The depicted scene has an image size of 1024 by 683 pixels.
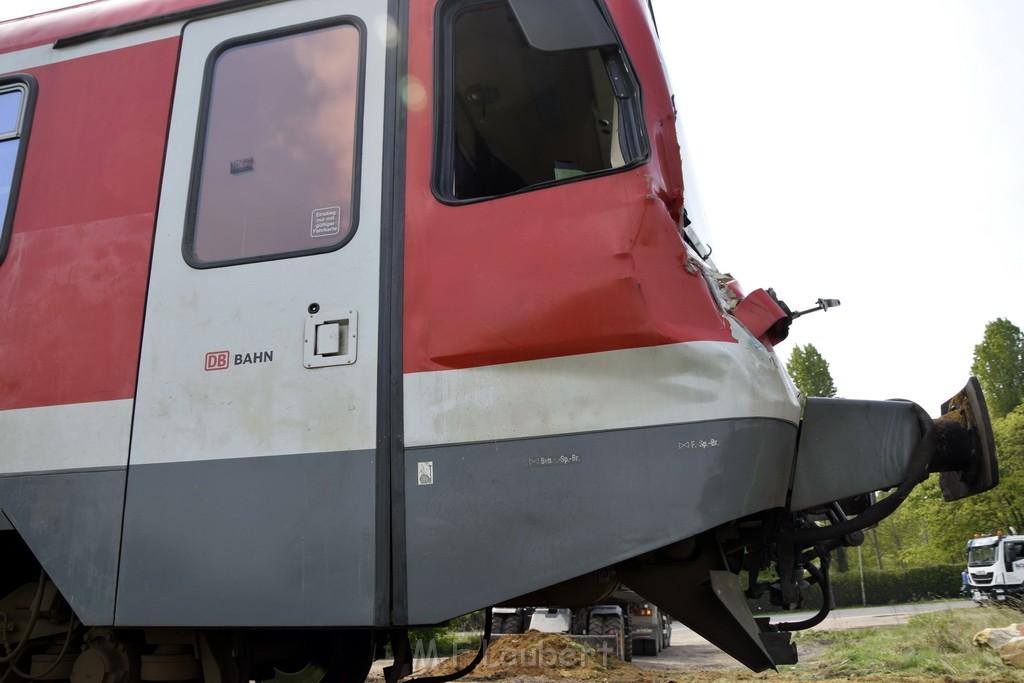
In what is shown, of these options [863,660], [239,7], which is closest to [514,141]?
[239,7]

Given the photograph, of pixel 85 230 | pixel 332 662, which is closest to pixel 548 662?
pixel 332 662

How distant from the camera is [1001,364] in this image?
44812 millimetres

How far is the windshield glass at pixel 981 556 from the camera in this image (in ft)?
93.0

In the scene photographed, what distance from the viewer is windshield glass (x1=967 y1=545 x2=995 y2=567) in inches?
1116

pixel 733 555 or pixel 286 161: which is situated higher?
pixel 286 161

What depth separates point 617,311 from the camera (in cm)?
273

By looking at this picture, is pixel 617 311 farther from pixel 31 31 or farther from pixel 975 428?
pixel 31 31

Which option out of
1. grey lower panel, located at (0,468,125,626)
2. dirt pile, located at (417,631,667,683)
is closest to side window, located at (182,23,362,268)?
grey lower panel, located at (0,468,125,626)

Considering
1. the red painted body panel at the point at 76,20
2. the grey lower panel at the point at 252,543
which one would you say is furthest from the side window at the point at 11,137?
the grey lower panel at the point at 252,543

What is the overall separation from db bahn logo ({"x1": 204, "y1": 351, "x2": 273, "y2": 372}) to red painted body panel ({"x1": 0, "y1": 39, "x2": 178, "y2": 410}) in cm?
33

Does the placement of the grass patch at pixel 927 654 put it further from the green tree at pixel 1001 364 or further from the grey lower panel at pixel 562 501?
the green tree at pixel 1001 364

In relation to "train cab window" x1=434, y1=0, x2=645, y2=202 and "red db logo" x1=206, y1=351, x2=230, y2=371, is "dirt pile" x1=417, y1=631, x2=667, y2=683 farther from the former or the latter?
"red db logo" x1=206, y1=351, x2=230, y2=371

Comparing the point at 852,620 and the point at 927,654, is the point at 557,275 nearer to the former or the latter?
the point at 927,654

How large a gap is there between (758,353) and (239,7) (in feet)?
8.67
